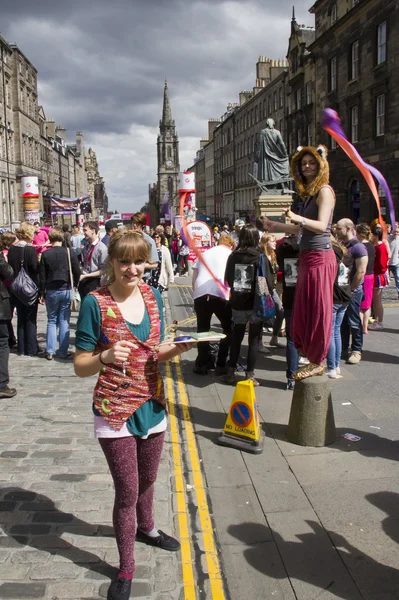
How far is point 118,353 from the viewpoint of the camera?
8.67 ft

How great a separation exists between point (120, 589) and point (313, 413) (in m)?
2.59

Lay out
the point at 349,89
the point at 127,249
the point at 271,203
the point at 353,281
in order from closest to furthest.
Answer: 1. the point at 127,249
2. the point at 353,281
3. the point at 271,203
4. the point at 349,89

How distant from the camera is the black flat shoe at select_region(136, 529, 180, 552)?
3436mm

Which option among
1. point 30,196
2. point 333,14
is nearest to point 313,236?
point 30,196

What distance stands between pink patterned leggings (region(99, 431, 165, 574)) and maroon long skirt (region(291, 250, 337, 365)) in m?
2.17

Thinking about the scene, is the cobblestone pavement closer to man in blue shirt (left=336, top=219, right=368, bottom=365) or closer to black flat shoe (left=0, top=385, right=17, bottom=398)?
black flat shoe (left=0, top=385, right=17, bottom=398)

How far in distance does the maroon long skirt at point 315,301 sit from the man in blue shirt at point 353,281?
8.32 ft

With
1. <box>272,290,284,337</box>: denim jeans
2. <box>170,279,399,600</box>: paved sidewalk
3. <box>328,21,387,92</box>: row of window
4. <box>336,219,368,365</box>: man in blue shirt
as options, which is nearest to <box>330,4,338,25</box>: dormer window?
<box>328,21,387,92</box>: row of window

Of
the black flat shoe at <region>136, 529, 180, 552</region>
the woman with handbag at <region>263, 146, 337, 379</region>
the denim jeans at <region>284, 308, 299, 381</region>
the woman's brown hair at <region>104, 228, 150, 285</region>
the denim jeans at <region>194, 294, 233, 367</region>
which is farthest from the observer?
the denim jeans at <region>194, 294, 233, 367</region>

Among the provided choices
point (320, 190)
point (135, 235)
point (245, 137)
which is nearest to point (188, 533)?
point (135, 235)

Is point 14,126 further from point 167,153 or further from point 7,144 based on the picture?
point 167,153

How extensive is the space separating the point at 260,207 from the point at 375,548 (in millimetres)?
13210

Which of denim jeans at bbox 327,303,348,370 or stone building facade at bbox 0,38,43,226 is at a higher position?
stone building facade at bbox 0,38,43,226

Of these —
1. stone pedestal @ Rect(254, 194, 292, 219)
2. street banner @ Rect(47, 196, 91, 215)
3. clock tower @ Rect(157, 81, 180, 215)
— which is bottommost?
stone pedestal @ Rect(254, 194, 292, 219)
